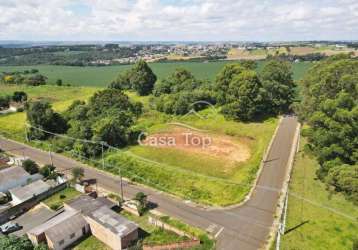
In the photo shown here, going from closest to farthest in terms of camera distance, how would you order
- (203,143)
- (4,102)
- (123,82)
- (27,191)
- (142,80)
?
(27,191)
(203,143)
(4,102)
(142,80)
(123,82)

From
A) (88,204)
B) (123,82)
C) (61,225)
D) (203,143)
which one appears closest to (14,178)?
(88,204)

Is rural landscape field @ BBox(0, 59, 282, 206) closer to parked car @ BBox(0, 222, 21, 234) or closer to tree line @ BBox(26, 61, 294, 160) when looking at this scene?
tree line @ BBox(26, 61, 294, 160)

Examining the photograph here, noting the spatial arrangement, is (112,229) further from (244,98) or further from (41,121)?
(244,98)

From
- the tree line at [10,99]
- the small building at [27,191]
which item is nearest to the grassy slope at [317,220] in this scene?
the small building at [27,191]

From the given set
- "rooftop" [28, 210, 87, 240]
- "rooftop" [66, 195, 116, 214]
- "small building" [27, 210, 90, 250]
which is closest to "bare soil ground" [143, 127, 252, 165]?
"rooftop" [66, 195, 116, 214]

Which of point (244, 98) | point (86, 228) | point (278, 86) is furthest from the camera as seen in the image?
point (278, 86)

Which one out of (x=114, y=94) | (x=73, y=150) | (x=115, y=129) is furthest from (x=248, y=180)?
(x=114, y=94)
